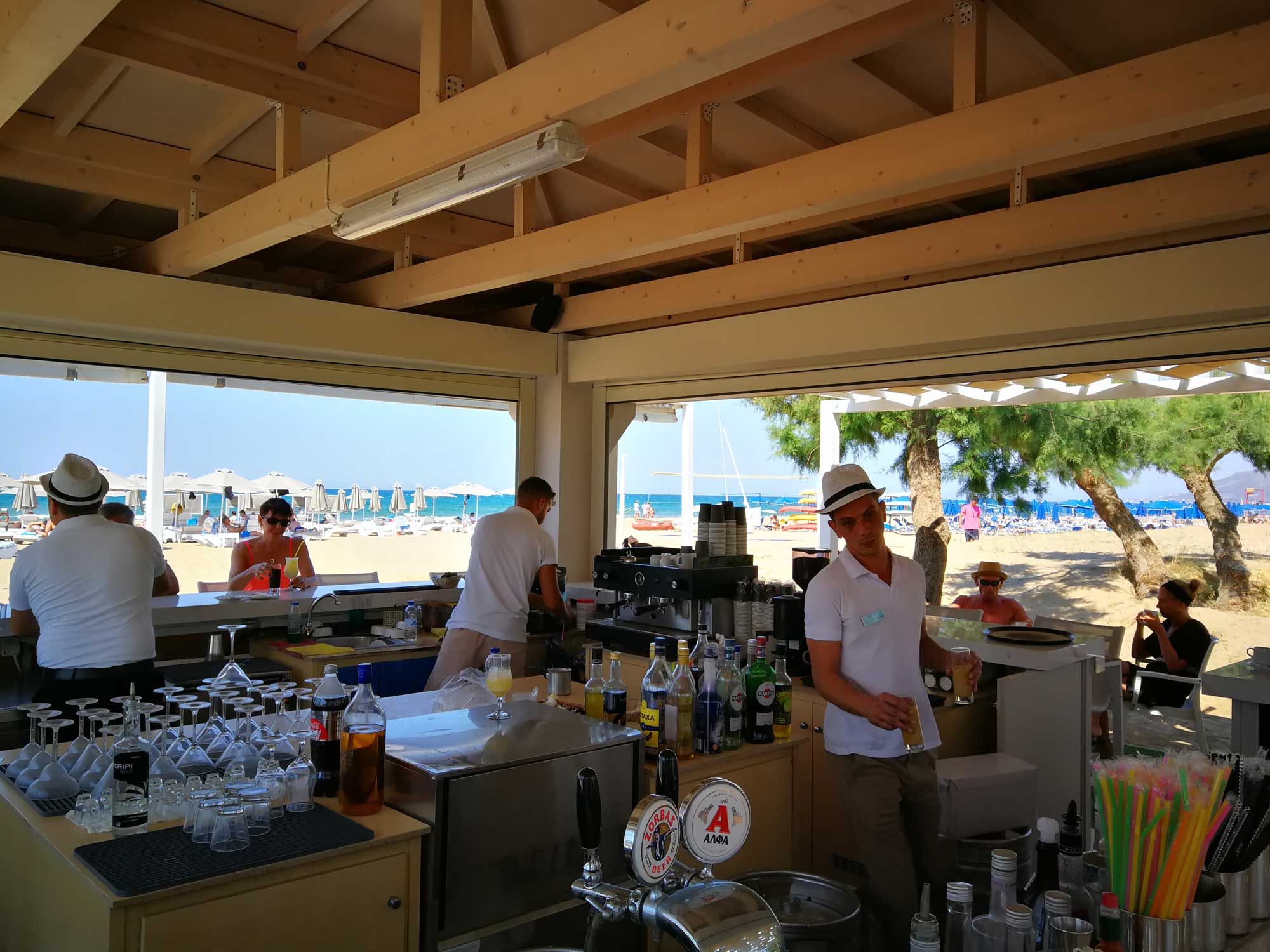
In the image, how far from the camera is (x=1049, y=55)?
11.1 ft

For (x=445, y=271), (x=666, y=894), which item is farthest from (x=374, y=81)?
(x=666, y=894)

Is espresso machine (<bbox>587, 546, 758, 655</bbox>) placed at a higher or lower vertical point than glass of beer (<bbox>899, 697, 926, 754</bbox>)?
higher

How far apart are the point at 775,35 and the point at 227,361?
4434mm

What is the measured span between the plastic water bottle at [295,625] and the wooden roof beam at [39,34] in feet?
9.60

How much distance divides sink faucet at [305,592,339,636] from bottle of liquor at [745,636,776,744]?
9.91ft

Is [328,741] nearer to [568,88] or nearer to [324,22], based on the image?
[568,88]

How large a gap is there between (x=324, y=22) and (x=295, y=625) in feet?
10.2

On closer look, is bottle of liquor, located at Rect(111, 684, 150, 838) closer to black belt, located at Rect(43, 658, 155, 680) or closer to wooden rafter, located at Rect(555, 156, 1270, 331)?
black belt, located at Rect(43, 658, 155, 680)

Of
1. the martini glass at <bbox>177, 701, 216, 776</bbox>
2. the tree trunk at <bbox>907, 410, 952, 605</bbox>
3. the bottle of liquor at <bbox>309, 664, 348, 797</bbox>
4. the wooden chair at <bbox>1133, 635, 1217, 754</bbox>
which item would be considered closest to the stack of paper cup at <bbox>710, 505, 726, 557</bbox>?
the bottle of liquor at <bbox>309, 664, 348, 797</bbox>

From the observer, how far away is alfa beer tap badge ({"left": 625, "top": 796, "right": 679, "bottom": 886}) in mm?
1436

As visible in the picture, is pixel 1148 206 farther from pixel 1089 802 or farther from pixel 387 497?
pixel 387 497

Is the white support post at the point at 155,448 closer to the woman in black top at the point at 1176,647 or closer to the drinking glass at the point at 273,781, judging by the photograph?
the drinking glass at the point at 273,781

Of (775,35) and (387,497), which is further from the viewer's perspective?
(387,497)

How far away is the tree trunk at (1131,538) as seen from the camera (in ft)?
41.6
